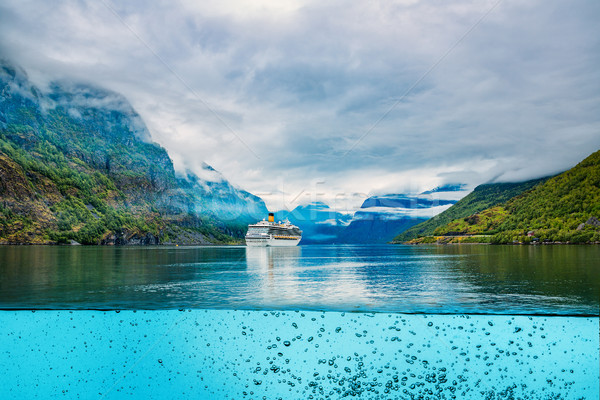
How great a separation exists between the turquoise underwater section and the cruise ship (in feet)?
246

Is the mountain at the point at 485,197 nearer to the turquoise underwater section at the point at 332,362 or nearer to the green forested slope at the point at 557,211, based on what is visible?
the green forested slope at the point at 557,211

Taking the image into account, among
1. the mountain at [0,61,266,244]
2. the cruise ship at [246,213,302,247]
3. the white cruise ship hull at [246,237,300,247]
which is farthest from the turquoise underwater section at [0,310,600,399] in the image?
the mountain at [0,61,266,244]

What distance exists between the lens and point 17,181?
4626 inches

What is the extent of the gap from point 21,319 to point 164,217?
182452 mm

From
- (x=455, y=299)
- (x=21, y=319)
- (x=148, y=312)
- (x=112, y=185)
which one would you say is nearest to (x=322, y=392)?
(x=148, y=312)

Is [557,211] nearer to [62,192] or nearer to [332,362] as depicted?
[332,362]

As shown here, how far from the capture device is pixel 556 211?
43688 mm

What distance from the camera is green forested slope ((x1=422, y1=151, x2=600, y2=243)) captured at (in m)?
36.4

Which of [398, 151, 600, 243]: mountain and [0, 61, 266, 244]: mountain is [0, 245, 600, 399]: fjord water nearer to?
[398, 151, 600, 243]: mountain

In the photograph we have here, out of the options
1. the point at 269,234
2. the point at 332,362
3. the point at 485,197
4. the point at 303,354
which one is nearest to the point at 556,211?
the point at 485,197

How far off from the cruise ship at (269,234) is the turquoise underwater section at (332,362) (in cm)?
7492

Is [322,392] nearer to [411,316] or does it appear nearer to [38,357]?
[411,316]

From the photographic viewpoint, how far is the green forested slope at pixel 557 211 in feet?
119

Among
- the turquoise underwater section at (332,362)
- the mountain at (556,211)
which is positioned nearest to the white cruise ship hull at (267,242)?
the mountain at (556,211)
